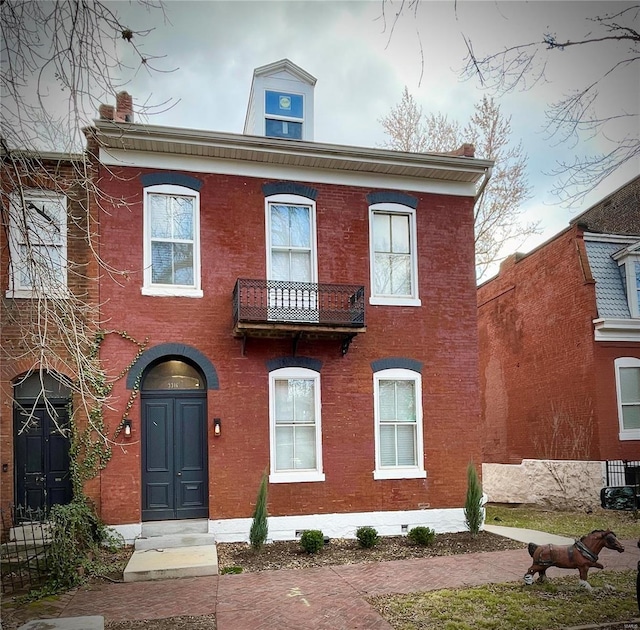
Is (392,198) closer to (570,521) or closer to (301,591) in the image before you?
(301,591)

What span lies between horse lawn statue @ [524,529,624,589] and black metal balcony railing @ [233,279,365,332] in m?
5.15

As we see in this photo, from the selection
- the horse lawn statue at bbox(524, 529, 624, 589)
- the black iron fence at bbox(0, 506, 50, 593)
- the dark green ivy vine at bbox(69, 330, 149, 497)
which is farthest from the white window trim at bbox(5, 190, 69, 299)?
the horse lawn statue at bbox(524, 529, 624, 589)

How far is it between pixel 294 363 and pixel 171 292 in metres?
2.67

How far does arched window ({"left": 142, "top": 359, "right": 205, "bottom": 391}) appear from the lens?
39.0 feet

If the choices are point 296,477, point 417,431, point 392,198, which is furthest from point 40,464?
point 392,198

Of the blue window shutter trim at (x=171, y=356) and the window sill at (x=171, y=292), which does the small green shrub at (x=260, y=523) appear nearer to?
Answer: the blue window shutter trim at (x=171, y=356)

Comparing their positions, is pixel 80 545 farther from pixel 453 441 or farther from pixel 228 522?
pixel 453 441

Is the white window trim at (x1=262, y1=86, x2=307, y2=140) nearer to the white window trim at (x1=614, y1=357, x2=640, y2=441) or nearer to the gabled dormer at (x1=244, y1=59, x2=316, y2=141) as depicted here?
the gabled dormer at (x1=244, y1=59, x2=316, y2=141)

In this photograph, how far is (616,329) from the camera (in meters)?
16.1

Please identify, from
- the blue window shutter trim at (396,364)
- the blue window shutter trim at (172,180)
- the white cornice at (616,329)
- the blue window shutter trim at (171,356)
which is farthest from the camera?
the white cornice at (616,329)

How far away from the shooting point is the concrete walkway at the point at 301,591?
7.51 m

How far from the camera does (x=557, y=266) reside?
18.0 meters

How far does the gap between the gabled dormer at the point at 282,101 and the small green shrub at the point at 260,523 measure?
7.17 metres

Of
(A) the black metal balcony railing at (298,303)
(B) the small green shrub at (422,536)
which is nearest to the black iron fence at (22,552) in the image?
(A) the black metal balcony railing at (298,303)
